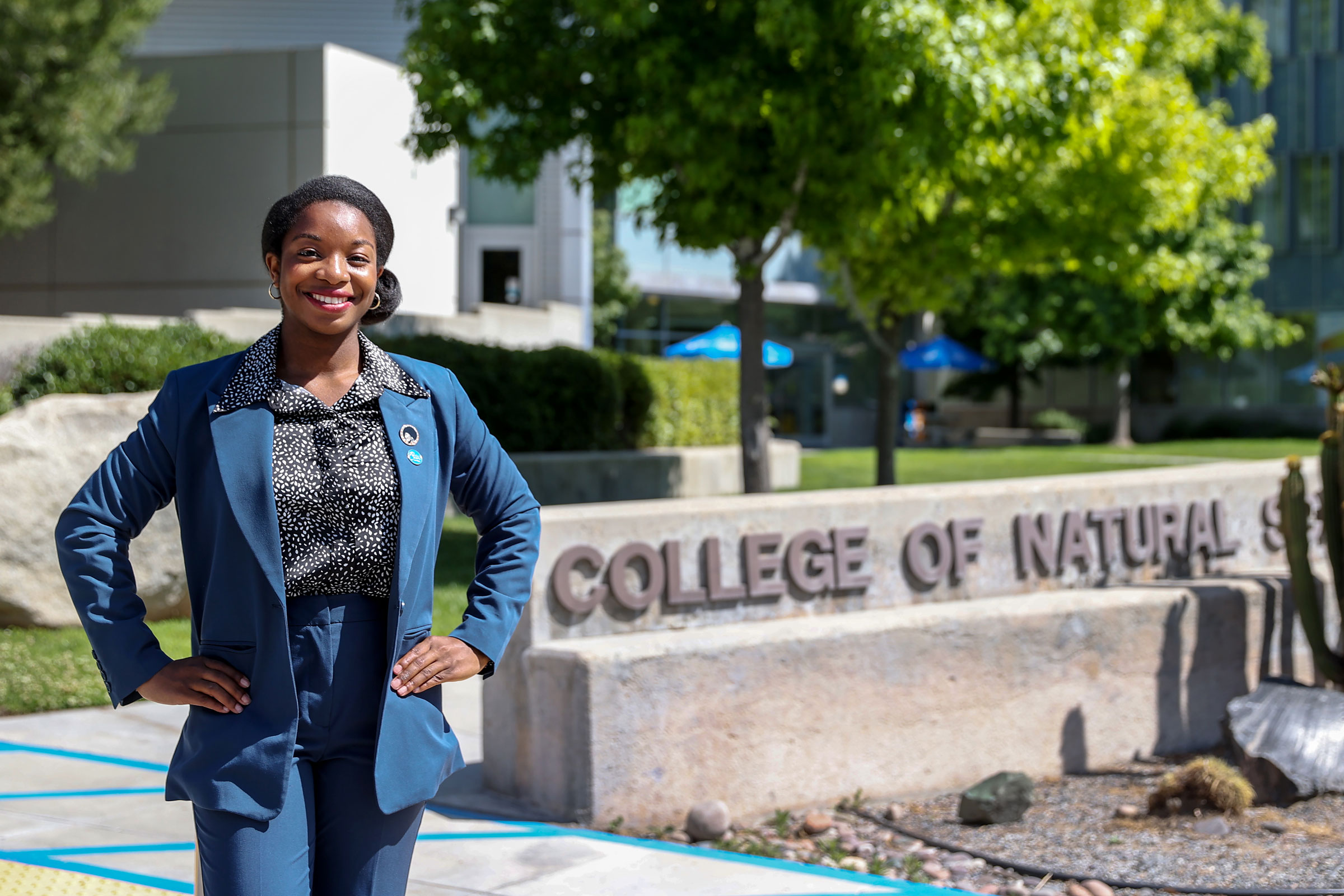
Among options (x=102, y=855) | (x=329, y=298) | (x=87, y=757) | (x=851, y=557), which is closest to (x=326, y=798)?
(x=329, y=298)

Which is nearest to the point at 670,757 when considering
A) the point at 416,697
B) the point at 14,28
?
the point at 416,697

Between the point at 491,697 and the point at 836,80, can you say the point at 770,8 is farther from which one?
the point at 491,697

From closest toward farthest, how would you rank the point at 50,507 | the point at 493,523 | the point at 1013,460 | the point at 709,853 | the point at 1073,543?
1. the point at 493,523
2. the point at 709,853
3. the point at 1073,543
4. the point at 50,507
5. the point at 1013,460

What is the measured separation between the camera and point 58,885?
4.15 meters

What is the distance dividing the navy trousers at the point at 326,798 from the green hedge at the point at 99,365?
9344mm

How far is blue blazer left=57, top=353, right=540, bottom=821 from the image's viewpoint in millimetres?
A: 2379

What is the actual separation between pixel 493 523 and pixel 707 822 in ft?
9.75

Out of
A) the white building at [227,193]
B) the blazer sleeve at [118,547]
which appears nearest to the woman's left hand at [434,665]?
the blazer sleeve at [118,547]


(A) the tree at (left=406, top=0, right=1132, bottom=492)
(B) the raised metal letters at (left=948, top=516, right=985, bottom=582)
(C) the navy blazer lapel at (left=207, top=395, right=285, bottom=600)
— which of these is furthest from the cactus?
(C) the navy blazer lapel at (left=207, top=395, right=285, bottom=600)

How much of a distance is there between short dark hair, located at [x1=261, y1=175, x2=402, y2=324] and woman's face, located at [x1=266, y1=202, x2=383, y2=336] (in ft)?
0.04

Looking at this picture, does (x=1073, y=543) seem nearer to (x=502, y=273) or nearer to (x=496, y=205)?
(x=502, y=273)

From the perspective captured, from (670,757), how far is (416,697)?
10.0 feet

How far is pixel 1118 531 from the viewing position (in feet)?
24.9

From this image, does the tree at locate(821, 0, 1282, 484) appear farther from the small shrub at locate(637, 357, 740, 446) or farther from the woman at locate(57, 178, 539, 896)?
the woman at locate(57, 178, 539, 896)
